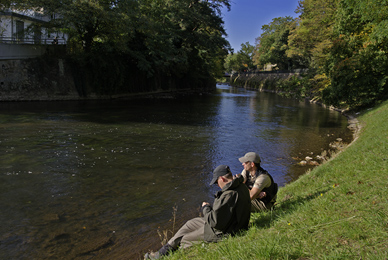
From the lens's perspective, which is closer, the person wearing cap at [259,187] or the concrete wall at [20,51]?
the person wearing cap at [259,187]

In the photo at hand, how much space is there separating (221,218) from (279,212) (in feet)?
4.83

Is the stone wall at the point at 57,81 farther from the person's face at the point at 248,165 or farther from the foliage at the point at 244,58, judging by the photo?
the foliage at the point at 244,58

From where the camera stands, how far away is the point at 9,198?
7684mm

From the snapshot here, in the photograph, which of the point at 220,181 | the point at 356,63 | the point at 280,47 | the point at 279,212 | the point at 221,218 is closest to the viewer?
the point at 221,218

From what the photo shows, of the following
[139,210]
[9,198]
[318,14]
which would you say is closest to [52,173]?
[9,198]

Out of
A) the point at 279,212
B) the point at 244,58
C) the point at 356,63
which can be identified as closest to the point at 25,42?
the point at 356,63

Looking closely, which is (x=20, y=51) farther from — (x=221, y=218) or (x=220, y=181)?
(x=221, y=218)

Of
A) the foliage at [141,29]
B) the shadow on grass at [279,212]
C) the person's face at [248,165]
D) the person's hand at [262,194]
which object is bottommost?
the shadow on grass at [279,212]

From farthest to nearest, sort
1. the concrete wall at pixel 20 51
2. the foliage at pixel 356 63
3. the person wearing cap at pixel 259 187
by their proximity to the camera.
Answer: the concrete wall at pixel 20 51
the foliage at pixel 356 63
the person wearing cap at pixel 259 187

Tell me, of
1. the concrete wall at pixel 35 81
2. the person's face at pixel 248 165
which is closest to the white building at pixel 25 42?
the concrete wall at pixel 35 81

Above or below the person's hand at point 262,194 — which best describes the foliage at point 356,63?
above

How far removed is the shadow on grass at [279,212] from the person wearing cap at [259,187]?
0.48 feet

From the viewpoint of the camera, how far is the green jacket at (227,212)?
4.36 m

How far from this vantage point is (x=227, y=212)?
439 cm
